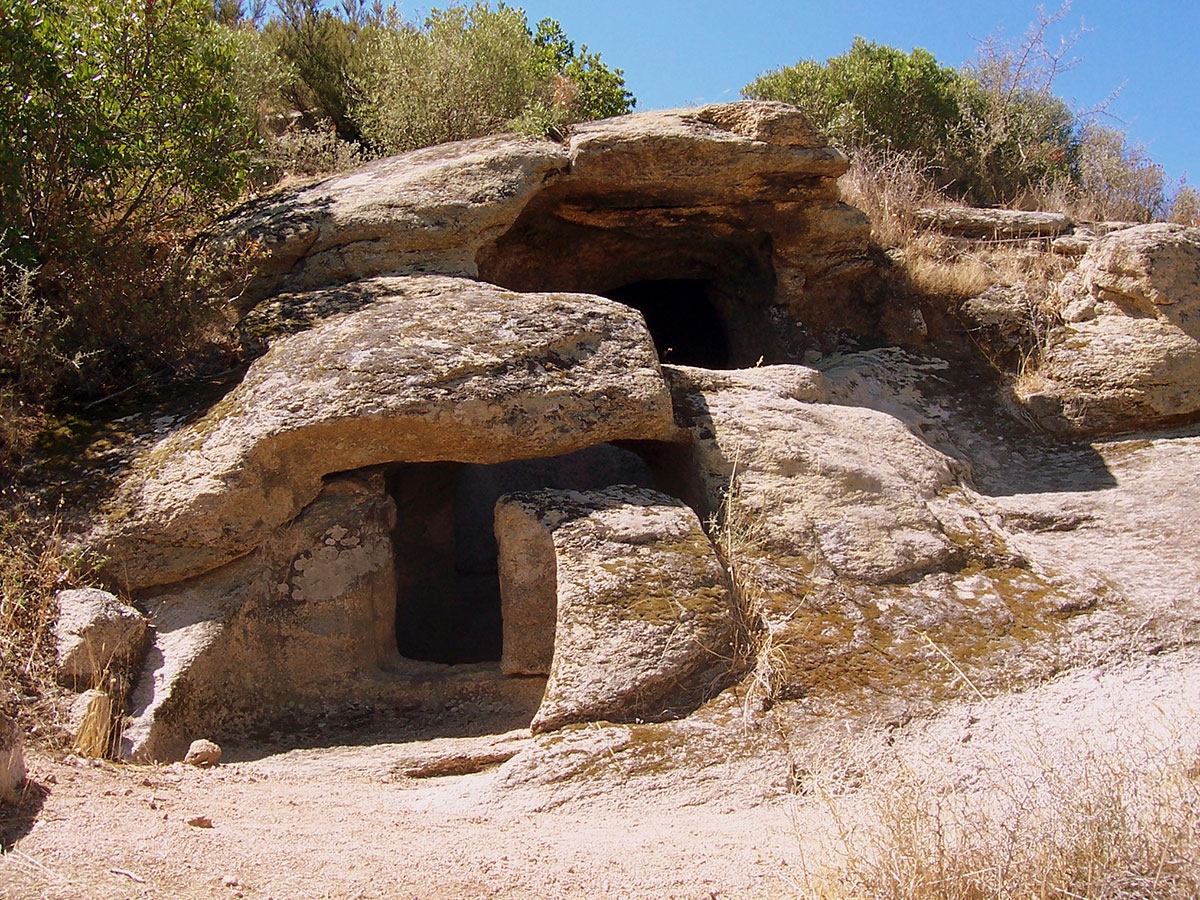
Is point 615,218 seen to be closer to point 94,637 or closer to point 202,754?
point 94,637

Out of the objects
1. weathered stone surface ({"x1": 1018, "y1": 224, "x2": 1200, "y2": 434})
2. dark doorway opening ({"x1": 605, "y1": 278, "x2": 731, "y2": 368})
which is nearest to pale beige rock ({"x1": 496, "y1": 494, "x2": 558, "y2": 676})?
weathered stone surface ({"x1": 1018, "y1": 224, "x2": 1200, "y2": 434})

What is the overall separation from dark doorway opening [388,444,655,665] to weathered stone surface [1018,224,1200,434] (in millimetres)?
2638

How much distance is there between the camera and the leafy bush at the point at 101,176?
4887mm

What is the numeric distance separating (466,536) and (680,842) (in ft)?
14.0

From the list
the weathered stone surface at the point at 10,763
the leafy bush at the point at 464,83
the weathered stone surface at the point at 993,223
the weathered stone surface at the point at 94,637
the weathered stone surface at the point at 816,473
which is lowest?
the weathered stone surface at the point at 10,763

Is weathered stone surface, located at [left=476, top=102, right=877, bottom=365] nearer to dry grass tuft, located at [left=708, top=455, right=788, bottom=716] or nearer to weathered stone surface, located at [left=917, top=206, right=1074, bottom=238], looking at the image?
weathered stone surface, located at [left=917, top=206, right=1074, bottom=238]

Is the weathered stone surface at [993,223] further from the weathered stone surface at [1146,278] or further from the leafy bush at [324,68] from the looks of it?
the leafy bush at [324,68]

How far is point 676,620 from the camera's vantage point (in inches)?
161

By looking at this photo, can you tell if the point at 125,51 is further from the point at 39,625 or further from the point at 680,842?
the point at 680,842

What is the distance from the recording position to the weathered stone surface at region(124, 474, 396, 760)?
4.23 metres

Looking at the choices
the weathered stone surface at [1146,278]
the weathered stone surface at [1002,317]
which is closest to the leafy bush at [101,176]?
the weathered stone surface at [1002,317]

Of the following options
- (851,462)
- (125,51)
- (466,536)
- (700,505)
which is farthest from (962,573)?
(125,51)

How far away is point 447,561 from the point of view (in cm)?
652

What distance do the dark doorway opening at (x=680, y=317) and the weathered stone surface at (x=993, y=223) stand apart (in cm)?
181
